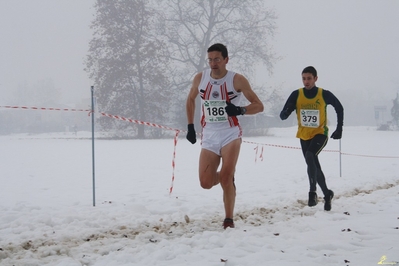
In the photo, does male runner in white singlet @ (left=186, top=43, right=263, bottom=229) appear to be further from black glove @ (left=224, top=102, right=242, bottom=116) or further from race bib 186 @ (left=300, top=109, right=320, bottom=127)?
race bib 186 @ (left=300, top=109, right=320, bottom=127)

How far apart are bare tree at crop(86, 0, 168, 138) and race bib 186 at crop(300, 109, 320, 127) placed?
28.0m

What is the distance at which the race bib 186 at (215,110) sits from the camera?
5.09m

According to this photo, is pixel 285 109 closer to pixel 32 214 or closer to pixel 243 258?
pixel 243 258

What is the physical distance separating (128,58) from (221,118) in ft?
98.5

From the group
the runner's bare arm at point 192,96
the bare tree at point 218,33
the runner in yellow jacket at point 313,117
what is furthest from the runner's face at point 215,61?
the bare tree at point 218,33

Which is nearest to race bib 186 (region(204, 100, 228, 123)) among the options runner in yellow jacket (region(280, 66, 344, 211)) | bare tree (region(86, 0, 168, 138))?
runner in yellow jacket (region(280, 66, 344, 211))

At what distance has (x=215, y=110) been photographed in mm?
5113

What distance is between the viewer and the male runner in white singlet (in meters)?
5.07

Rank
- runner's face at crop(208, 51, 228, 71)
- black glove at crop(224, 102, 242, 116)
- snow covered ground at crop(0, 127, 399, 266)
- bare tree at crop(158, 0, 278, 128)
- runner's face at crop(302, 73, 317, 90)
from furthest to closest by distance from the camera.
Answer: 1. bare tree at crop(158, 0, 278, 128)
2. runner's face at crop(302, 73, 317, 90)
3. runner's face at crop(208, 51, 228, 71)
4. black glove at crop(224, 102, 242, 116)
5. snow covered ground at crop(0, 127, 399, 266)

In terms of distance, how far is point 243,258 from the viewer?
3740 mm

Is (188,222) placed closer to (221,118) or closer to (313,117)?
(221,118)

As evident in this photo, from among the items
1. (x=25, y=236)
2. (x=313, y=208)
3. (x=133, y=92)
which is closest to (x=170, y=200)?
(x=313, y=208)

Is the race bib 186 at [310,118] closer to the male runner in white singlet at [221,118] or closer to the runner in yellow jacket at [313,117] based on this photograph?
the runner in yellow jacket at [313,117]

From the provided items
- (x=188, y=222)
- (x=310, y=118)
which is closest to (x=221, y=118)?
(x=188, y=222)
